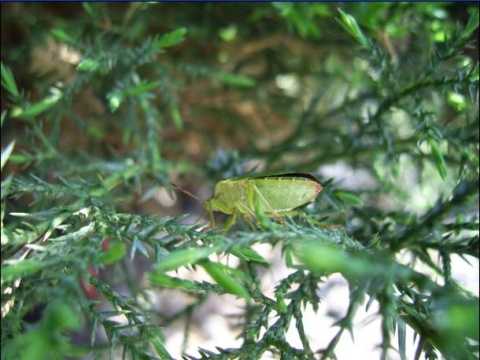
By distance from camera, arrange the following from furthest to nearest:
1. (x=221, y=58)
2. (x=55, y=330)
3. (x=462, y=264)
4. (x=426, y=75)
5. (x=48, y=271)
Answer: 1. (x=462, y=264)
2. (x=221, y=58)
3. (x=426, y=75)
4. (x=48, y=271)
5. (x=55, y=330)

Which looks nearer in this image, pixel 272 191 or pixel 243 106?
pixel 272 191

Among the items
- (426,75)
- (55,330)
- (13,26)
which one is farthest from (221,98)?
(55,330)

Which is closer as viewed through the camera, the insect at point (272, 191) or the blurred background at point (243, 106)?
the insect at point (272, 191)

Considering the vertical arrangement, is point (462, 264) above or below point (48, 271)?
below

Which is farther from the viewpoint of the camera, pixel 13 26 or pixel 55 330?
pixel 13 26

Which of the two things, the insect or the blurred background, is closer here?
the insect

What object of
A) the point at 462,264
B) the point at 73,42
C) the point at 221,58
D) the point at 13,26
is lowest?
the point at 462,264

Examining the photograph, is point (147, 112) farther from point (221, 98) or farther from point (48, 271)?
point (48, 271)

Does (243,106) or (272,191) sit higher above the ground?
(272,191)
